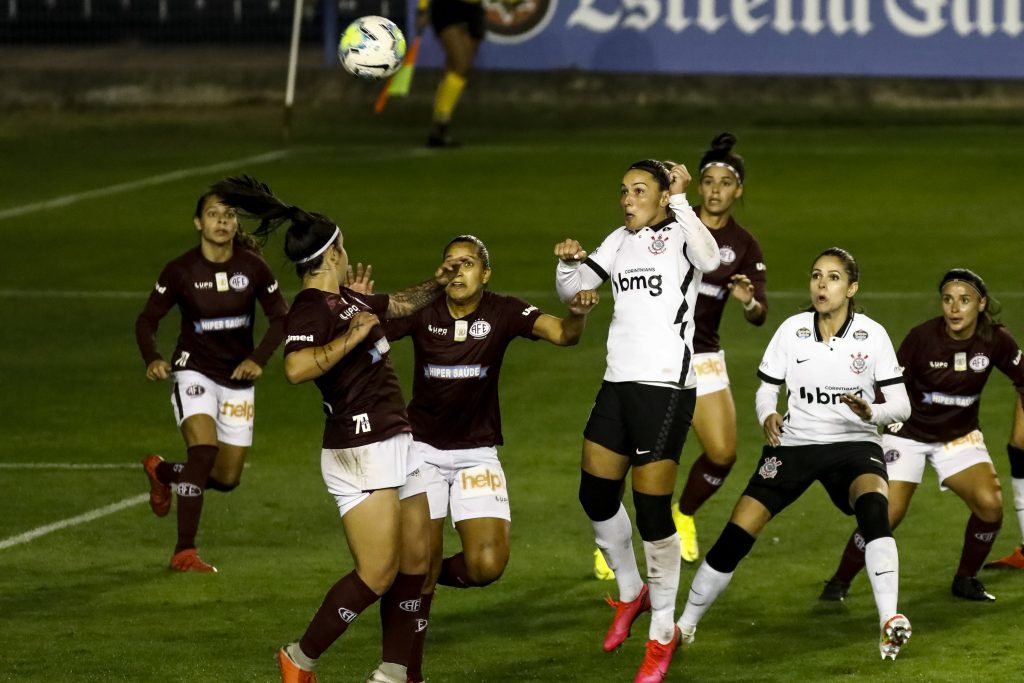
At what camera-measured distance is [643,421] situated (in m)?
8.70

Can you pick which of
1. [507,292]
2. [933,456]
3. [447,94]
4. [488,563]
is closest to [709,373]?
[933,456]

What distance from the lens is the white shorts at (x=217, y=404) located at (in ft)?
35.7

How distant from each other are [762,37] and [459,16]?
431cm

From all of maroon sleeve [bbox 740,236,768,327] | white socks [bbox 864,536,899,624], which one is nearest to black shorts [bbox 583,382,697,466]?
white socks [bbox 864,536,899,624]

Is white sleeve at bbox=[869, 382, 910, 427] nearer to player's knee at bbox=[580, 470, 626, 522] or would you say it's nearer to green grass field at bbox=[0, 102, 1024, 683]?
green grass field at bbox=[0, 102, 1024, 683]

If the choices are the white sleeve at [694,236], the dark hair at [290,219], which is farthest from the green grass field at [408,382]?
the dark hair at [290,219]

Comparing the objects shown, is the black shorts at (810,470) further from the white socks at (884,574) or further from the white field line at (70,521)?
the white field line at (70,521)

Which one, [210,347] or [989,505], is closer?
[989,505]

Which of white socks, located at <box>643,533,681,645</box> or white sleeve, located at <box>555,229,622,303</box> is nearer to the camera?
white socks, located at <box>643,533,681,645</box>

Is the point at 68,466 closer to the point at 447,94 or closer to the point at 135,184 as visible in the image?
the point at 135,184

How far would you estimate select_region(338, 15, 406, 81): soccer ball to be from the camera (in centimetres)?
1281

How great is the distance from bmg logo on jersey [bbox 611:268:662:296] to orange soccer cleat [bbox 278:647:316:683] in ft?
7.53

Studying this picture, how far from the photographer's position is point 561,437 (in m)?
13.9

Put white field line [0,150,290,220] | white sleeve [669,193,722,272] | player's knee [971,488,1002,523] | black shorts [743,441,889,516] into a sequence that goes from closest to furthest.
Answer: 1. white sleeve [669,193,722,272]
2. black shorts [743,441,889,516]
3. player's knee [971,488,1002,523]
4. white field line [0,150,290,220]
